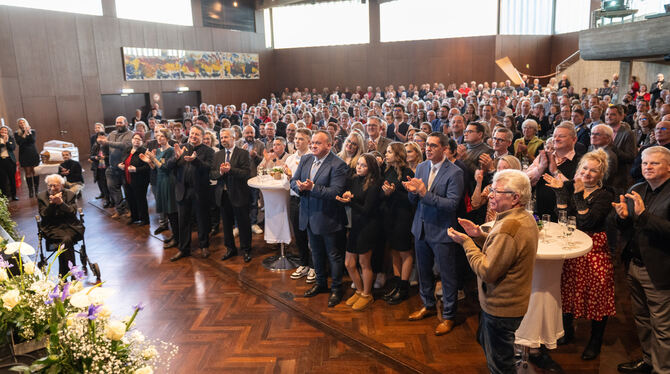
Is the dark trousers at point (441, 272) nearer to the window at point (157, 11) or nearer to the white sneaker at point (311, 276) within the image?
the white sneaker at point (311, 276)

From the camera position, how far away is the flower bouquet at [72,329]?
1855mm

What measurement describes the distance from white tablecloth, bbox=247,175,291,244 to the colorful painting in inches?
560

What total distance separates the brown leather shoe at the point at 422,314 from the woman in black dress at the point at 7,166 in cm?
907

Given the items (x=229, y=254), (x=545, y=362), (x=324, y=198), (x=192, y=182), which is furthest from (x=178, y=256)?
(x=545, y=362)

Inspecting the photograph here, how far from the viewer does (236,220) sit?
5.96 meters

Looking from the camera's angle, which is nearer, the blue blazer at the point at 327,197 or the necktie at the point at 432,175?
the necktie at the point at 432,175

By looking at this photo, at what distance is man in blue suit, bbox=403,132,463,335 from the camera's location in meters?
3.67

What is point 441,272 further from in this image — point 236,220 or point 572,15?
point 572,15

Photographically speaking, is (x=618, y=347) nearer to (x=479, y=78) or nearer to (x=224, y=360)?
(x=224, y=360)

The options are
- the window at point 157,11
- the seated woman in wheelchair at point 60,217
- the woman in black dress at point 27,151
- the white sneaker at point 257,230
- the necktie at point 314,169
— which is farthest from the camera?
the window at point 157,11

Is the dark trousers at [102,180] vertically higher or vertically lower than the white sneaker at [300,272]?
higher

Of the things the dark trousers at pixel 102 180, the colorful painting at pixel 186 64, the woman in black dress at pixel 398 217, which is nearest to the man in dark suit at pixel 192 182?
the woman in black dress at pixel 398 217

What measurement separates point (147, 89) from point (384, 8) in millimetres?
11614

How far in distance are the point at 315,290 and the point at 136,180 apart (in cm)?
400
